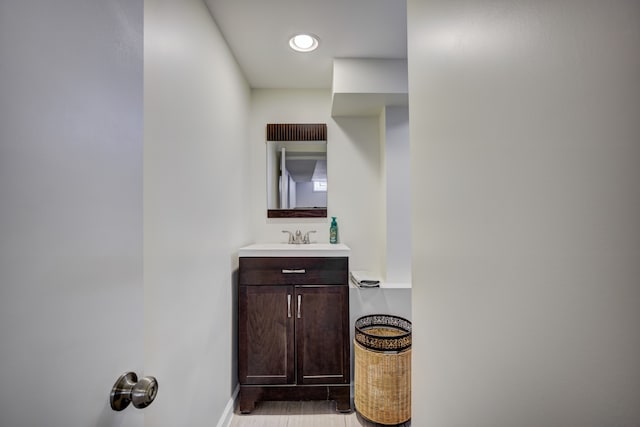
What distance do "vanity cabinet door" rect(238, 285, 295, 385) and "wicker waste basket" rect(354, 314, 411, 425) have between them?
0.49 m

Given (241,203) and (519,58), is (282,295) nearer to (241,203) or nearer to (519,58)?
(241,203)

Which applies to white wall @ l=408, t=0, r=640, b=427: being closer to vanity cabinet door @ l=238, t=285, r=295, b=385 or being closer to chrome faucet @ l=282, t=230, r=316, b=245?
vanity cabinet door @ l=238, t=285, r=295, b=385

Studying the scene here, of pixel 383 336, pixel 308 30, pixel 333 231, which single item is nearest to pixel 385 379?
pixel 383 336

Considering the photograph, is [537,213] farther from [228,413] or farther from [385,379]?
[228,413]

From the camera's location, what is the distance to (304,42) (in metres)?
1.91

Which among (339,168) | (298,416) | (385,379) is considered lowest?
(298,416)

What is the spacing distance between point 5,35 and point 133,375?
1.93ft

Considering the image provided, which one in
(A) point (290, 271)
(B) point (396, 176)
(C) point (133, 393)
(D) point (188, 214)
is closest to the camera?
(C) point (133, 393)

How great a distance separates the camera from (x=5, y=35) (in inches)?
14.0

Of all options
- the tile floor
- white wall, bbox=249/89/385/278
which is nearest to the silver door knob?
the tile floor

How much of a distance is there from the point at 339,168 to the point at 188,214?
5.09ft

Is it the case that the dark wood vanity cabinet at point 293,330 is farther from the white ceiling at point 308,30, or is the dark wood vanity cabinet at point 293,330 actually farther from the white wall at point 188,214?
the white ceiling at point 308,30

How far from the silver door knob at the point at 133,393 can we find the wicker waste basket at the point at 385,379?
1461 millimetres

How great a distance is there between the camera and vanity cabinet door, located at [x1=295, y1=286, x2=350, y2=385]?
6.53 feet
